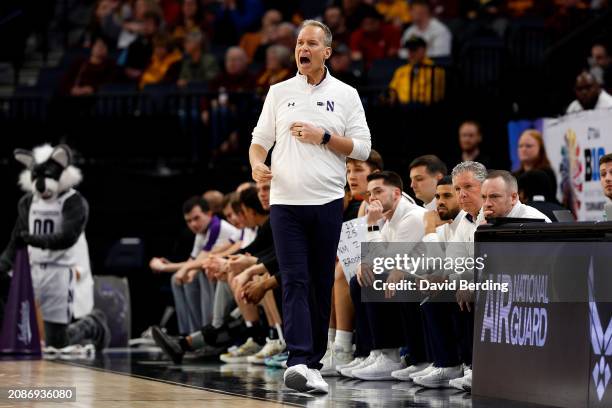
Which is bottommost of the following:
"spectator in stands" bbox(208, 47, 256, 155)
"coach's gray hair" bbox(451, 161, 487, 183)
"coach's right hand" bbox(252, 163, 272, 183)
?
"coach's right hand" bbox(252, 163, 272, 183)

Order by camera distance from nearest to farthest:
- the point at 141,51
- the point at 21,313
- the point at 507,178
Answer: the point at 507,178 < the point at 21,313 < the point at 141,51

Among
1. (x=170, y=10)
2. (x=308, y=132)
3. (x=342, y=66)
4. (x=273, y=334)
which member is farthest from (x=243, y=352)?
(x=170, y=10)

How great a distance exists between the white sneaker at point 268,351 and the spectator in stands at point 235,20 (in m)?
8.89

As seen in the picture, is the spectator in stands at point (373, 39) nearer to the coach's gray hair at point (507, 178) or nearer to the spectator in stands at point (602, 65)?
the spectator in stands at point (602, 65)

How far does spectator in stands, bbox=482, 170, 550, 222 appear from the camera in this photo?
738 centimetres

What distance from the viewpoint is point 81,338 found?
40.3 feet

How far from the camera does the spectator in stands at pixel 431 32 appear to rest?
51.1 feet

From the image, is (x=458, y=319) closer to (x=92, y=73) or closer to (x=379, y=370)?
(x=379, y=370)

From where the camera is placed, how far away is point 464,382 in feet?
24.9

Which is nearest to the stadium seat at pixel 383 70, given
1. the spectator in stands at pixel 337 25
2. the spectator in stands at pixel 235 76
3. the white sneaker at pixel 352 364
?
the spectator in stands at pixel 337 25

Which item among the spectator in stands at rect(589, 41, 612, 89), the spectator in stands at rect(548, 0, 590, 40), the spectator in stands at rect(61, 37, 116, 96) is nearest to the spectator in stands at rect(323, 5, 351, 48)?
the spectator in stands at rect(548, 0, 590, 40)

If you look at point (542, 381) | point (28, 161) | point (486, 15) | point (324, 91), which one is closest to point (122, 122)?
point (28, 161)

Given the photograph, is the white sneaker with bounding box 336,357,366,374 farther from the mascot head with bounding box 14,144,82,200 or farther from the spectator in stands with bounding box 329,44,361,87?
the spectator in stands with bounding box 329,44,361,87

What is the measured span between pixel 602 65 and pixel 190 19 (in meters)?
7.49
